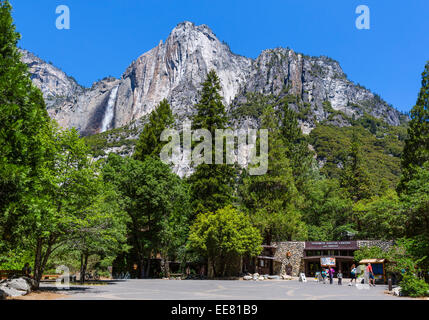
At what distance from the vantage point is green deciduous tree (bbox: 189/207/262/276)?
30.9 metres

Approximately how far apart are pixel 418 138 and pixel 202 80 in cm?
11809

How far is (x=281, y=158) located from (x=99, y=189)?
27777 millimetres

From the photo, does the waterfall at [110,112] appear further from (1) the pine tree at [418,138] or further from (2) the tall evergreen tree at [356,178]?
(1) the pine tree at [418,138]

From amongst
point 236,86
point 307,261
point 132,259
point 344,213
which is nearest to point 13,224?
point 132,259

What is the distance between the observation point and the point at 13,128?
11.5 meters

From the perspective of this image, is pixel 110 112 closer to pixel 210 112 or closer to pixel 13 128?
pixel 210 112

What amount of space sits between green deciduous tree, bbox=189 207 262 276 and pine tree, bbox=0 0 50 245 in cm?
1979

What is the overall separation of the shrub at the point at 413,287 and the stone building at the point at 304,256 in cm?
1948

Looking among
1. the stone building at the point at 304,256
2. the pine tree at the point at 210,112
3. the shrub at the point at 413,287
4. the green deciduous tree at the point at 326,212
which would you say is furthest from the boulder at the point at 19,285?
the green deciduous tree at the point at 326,212

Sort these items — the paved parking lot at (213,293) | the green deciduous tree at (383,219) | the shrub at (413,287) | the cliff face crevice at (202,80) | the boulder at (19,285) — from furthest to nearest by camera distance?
the cliff face crevice at (202,80) → the green deciduous tree at (383,219) → the shrub at (413,287) → the paved parking lot at (213,293) → the boulder at (19,285)

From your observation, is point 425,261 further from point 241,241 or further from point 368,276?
point 241,241

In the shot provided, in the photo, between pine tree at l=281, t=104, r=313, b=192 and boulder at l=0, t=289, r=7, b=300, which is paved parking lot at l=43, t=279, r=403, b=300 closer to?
boulder at l=0, t=289, r=7, b=300

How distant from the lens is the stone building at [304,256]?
113 ft

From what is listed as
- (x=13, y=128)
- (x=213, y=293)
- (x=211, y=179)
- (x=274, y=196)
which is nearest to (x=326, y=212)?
(x=274, y=196)
